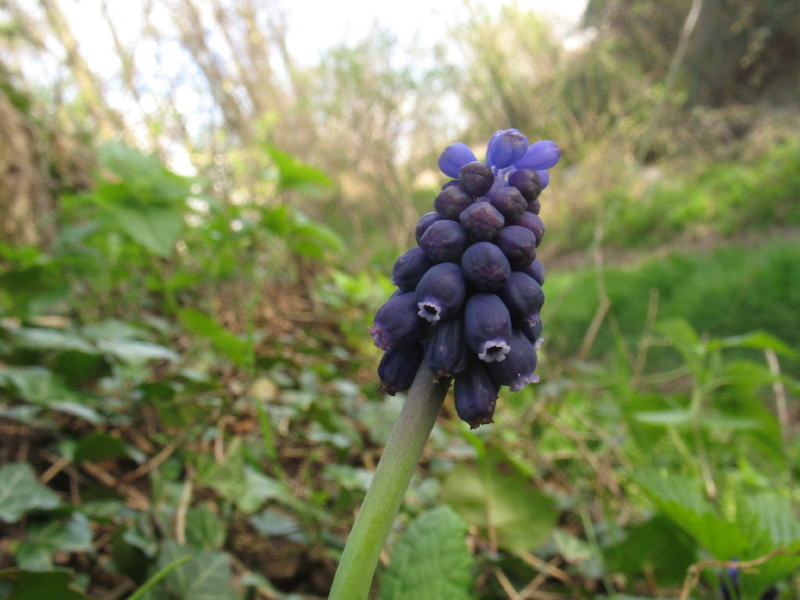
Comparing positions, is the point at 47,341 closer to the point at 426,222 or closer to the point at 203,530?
the point at 203,530

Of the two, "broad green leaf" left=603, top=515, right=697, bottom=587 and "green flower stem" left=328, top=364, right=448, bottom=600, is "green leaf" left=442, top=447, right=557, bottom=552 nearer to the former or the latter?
"broad green leaf" left=603, top=515, right=697, bottom=587

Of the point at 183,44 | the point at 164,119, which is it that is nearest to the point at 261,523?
the point at 164,119

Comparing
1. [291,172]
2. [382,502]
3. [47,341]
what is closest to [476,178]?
[382,502]

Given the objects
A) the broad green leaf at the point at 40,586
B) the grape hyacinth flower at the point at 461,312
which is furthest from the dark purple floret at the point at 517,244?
the broad green leaf at the point at 40,586

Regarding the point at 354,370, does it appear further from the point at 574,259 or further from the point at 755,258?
the point at 574,259

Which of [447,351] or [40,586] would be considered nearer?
[447,351]
